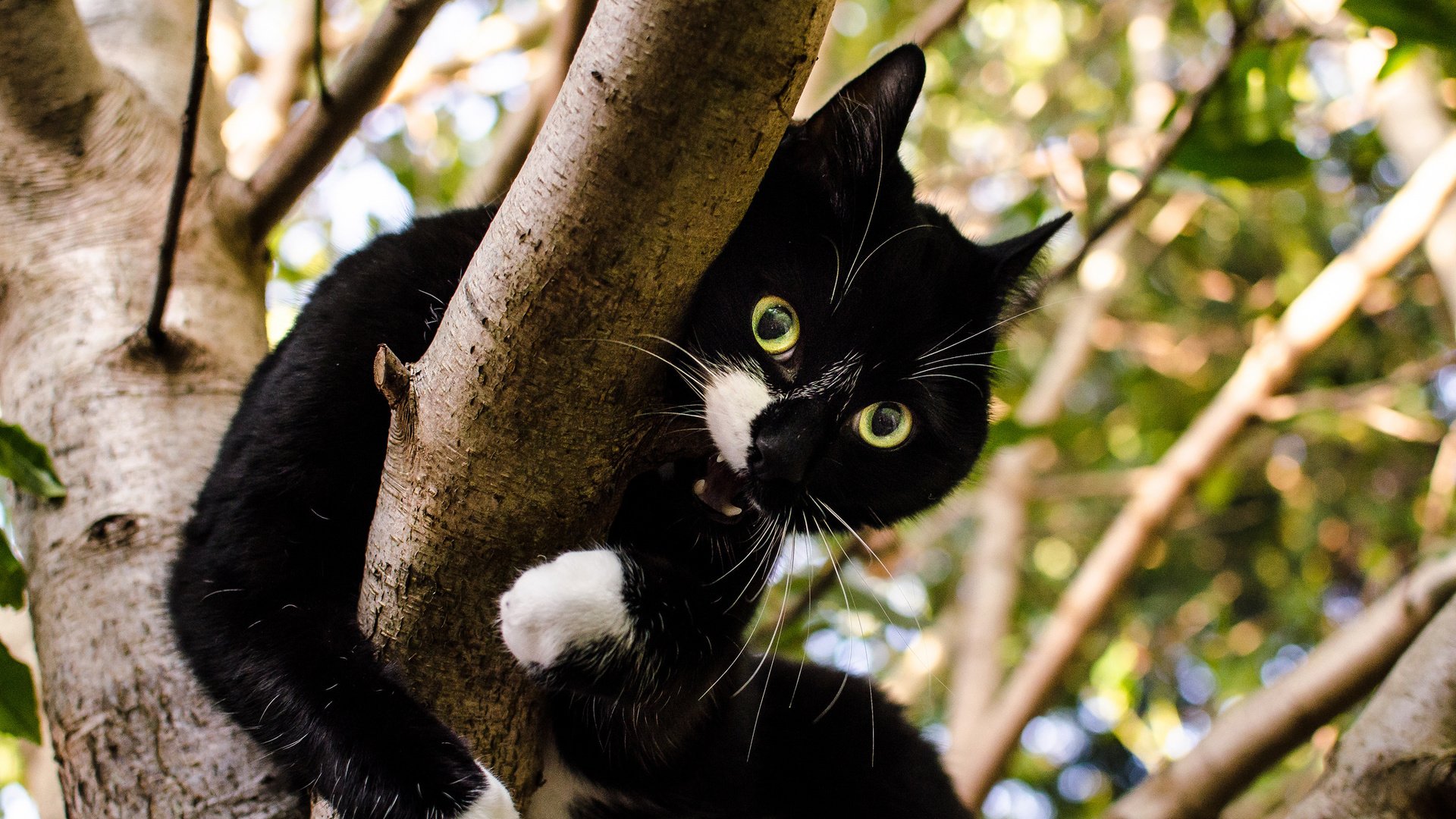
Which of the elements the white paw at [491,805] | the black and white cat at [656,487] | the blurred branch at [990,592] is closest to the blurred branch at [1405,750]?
the black and white cat at [656,487]

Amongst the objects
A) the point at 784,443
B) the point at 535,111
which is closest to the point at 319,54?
the point at 535,111

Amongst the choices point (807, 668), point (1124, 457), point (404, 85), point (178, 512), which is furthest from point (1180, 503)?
point (404, 85)

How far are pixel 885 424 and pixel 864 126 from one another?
499 millimetres

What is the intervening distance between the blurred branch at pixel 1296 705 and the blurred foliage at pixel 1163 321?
1.54 ft

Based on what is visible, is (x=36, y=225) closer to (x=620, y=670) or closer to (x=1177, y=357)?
(x=620, y=670)

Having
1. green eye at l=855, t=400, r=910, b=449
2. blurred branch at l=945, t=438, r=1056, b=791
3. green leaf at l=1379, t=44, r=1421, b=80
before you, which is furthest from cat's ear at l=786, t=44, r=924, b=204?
blurred branch at l=945, t=438, r=1056, b=791

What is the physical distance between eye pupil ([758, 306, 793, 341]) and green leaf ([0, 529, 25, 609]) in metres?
1.27

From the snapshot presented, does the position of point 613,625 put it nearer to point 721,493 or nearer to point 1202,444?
point 721,493

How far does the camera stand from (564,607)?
4.42 ft

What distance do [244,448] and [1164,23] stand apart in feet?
13.4

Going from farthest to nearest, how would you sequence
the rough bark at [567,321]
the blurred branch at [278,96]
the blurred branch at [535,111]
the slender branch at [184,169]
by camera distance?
the blurred branch at [278,96], the blurred branch at [535,111], the slender branch at [184,169], the rough bark at [567,321]

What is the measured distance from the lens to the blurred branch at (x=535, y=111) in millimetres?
2045

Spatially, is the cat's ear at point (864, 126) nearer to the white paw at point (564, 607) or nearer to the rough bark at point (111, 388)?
the white paw at point (564, 607)

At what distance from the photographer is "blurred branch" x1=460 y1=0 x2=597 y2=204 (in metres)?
2.04
